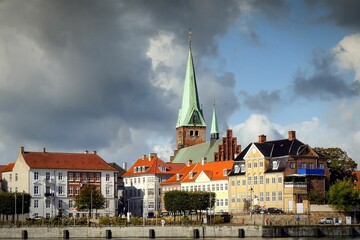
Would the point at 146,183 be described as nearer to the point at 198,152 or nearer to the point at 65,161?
the point at 198,152

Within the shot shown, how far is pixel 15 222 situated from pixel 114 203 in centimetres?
3675

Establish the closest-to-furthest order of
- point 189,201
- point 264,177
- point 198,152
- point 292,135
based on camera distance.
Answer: point 292,135 → point 264,177 → point 189,201 → point 198,152

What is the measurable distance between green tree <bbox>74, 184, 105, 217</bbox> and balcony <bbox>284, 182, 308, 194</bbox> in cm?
3332

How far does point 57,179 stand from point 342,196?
52500mm

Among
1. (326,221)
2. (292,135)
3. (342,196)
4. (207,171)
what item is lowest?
(326,221)

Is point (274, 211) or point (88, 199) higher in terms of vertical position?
point (88, 199)

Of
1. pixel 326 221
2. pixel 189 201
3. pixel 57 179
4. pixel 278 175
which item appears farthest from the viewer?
pixel 57 179

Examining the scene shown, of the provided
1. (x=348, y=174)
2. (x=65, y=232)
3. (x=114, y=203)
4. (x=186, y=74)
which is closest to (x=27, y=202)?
(x=114, y=203)

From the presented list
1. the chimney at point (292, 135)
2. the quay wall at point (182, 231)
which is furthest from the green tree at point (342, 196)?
the chimney at point (292, 135)

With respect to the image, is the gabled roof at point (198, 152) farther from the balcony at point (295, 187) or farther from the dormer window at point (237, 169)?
the balcony at point (295, 187)

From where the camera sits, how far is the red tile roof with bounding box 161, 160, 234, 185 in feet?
488

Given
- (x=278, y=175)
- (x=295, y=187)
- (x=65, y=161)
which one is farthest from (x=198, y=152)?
(x=295, y=187)

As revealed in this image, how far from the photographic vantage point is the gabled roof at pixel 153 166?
16862 cm

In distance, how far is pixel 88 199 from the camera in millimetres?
141625
